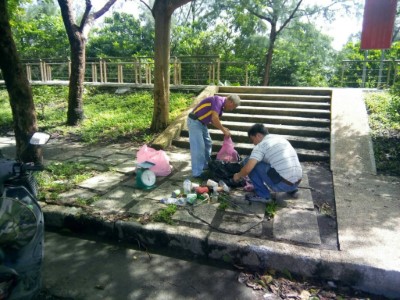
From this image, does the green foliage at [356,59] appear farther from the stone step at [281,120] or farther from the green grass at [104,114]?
the green grass at [104,114]

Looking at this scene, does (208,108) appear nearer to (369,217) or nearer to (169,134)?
(169,134)

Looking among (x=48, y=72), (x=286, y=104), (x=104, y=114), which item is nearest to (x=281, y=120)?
(x=286, y=104)

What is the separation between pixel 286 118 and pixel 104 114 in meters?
5.40

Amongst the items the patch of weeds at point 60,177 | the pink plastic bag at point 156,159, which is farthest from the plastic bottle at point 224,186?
the patch of weeds at point 60,177

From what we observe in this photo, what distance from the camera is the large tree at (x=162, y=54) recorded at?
6.89m

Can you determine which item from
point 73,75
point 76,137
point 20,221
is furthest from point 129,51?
point 20,221

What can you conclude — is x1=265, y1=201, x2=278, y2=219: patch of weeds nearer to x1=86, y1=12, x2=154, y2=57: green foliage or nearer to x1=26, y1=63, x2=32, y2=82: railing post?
Result: x1=26, y1=63, x2=32, y2=82: railing post

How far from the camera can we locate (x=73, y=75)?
29.0 feet

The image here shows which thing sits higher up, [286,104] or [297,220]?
[286,104]

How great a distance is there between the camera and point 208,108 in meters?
4.73

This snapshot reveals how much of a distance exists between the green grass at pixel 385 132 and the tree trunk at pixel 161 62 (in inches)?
183

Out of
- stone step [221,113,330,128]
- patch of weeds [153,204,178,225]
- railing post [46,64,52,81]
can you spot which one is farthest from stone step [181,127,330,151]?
railing post [46,64,52,81]

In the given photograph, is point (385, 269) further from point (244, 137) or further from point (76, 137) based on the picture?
point (76, 137)

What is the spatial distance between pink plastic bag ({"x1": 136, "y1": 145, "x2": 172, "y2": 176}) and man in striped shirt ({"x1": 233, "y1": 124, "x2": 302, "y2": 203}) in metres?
1.53
